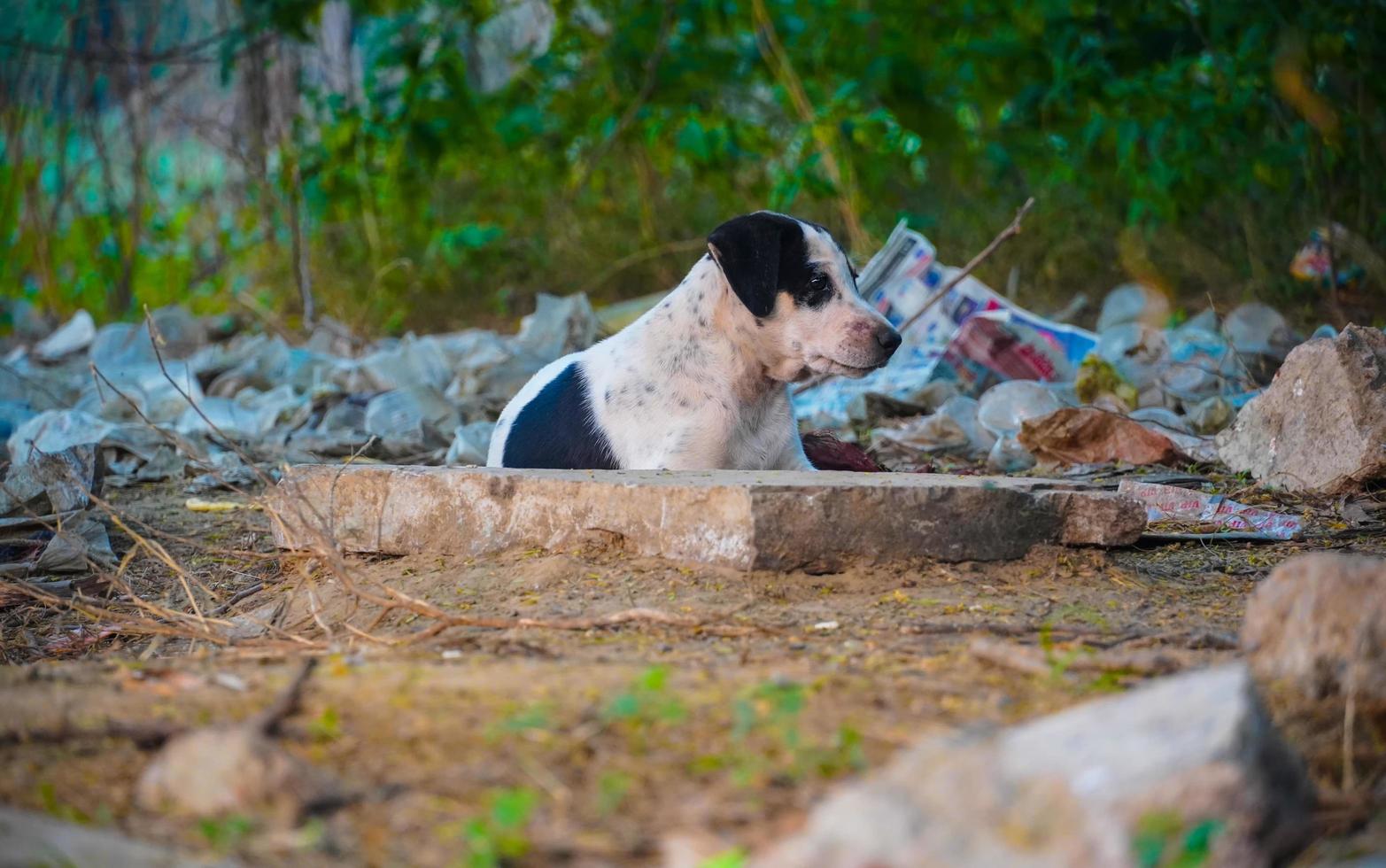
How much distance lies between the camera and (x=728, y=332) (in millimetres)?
3943

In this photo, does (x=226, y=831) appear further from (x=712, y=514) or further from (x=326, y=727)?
(x=712, y=514)

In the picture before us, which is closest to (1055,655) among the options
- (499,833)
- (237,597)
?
(499,833)

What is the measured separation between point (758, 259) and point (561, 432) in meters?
0.77

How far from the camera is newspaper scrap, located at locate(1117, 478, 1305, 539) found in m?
3.47

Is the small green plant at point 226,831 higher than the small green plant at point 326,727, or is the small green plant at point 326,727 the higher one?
the small green plant at point 226,831

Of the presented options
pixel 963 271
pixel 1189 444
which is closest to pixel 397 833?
pixel 1189 444

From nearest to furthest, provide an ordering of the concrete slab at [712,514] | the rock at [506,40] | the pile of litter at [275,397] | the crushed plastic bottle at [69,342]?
1. the concrete slab at [712,514]
2. the pile of litter at [275,397]
3. the crushed plastic bottle at [69,342]
4. the rock at [506,40]

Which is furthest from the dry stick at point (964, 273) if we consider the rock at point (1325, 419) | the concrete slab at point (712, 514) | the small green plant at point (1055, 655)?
the small green plant at point (1055, 655)

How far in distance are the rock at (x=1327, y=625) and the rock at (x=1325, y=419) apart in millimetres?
1932

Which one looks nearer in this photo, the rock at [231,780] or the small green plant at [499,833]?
the small green plant at [499,833]

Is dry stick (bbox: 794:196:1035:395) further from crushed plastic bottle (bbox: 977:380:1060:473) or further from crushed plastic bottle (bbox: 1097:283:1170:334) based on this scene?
crushed plastic bottle (bbox: 1097:283:1170:334)

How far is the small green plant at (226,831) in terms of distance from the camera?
150 centimetres

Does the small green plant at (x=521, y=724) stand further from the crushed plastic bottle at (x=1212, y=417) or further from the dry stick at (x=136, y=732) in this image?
the crushed plastic bottle at (x=1212, y=417)

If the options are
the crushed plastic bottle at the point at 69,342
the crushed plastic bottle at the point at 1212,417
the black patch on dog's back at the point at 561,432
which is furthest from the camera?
the crushed plastic bottle at the point at 69,342
